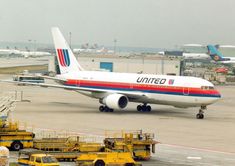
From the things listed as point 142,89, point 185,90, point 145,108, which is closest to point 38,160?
point 185,90

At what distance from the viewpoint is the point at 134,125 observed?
50469mm

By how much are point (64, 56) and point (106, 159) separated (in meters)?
40.8

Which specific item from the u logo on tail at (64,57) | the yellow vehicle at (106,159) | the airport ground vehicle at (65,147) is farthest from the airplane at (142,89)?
the yellow vehicle at (106,159)

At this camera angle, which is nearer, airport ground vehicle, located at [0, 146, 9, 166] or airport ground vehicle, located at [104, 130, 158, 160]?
airport ground vehicle, located at [0, 146, 9, 166]

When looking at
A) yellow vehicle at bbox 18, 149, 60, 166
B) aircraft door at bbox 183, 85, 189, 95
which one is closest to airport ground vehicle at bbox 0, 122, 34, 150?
yellow vehicle at bbox 18, 149, 60, 166

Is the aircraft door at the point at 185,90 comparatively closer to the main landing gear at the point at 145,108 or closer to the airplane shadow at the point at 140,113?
the airplane shadow at the point at 140,113

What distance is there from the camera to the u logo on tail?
69938mm

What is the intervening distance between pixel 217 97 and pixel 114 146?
23.9 metres

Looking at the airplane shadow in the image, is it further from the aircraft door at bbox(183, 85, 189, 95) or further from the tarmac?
the aircraft door at bbox(183, 85, 189, 95)

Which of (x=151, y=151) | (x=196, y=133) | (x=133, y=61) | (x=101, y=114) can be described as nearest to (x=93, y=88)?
(x=101, y=114)

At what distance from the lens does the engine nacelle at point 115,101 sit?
58.7 m

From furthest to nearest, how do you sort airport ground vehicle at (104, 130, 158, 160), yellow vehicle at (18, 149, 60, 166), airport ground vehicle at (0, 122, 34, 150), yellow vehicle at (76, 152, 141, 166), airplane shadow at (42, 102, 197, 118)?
1. airplane shadow at (42, 102, 197, 118)
2. airport ground vehicle at (0, 122, 34, 150)
3. airport ground vehicle at (104, 130, 158, 160)
4. yellow vehicle at (76, 152, 141, 166)
5. yellow vehicle at (18, 149, 60, 166)

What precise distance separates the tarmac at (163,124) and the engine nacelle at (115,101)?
91cm

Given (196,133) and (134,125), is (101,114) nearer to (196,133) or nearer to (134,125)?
(134,125)
